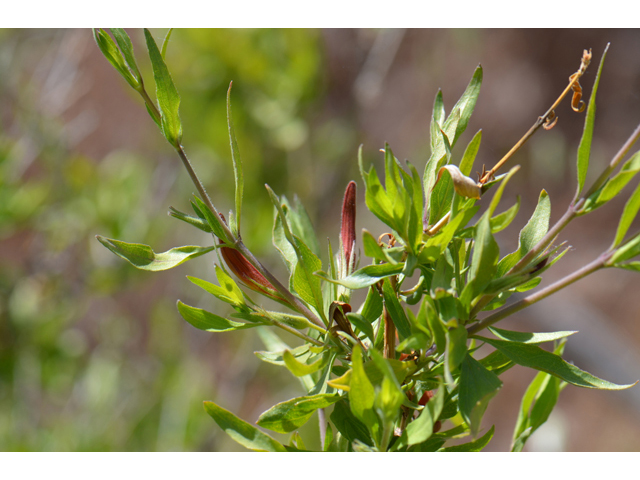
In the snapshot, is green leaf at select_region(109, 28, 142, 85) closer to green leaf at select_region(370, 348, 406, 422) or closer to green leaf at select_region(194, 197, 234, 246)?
green leaf at select_region(194, 197, 234, 246)

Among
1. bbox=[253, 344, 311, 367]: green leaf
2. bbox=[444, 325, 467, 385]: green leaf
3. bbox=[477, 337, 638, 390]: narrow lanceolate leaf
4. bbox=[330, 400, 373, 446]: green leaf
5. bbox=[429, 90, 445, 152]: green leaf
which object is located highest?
bbox=[429, 90, 445, 152]: green leaf

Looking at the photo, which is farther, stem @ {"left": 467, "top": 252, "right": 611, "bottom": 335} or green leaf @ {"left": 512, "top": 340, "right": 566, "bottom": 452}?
green leaf @ {"left": 512, "top": 340, "right": 566, "bottom": 452}

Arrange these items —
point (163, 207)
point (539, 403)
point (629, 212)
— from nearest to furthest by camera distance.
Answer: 1. point (629, 212)
2. point (539, 403)
3. point (163, 207)

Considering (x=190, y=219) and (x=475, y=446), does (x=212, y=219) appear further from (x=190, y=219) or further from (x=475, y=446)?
(x=475, y=446)

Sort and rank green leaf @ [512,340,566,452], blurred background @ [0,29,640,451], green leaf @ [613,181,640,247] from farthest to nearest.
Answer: blurred background @ [0,29,640,451] < green leaf @ [512,340,566,452] < green leaf @ [613,181,640,247]

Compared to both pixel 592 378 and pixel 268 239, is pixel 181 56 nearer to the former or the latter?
pixel 268 239

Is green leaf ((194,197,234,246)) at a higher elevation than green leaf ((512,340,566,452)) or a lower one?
higher

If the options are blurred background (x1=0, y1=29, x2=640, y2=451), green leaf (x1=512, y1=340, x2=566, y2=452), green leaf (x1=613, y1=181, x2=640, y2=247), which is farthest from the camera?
blurred background (x1=0, y1=29, x2=640, y2=451)

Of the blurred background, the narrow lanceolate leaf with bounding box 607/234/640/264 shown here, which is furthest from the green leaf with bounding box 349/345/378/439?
the blurred background

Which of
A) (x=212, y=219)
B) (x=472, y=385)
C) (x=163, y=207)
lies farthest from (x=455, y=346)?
(x=163, y=207)
